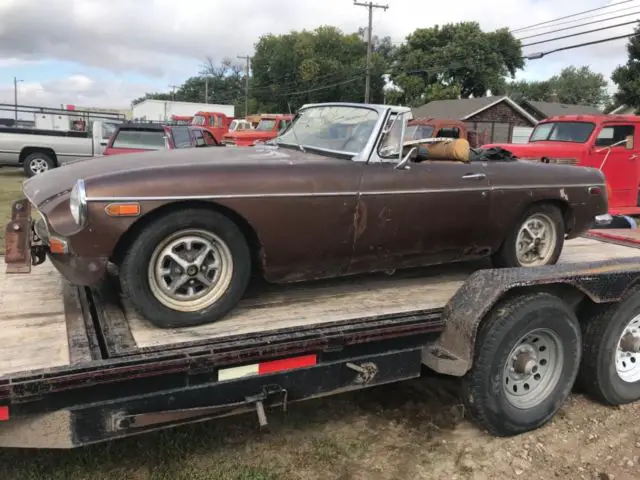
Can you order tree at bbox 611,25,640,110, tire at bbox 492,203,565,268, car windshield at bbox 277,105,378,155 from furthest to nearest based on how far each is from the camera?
1. tree at bbox 611,25,640,110
2. tire at bbox 492,203,565,268
3. car windshield at bbox 277,105,378,155

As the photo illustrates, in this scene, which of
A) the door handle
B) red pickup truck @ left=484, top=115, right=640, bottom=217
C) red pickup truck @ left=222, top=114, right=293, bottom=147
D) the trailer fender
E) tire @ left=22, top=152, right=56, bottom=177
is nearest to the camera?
the trailer fender

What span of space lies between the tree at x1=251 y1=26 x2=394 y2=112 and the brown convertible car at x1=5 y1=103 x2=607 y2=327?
58.6 m

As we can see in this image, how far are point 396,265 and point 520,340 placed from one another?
0.88 metres

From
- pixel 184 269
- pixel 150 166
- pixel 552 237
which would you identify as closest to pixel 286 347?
pixel 184 269

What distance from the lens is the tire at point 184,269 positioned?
2.90 meters

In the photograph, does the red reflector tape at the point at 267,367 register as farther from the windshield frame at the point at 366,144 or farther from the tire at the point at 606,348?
the tire at the point at 606,348

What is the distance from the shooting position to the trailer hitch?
2.52 meters

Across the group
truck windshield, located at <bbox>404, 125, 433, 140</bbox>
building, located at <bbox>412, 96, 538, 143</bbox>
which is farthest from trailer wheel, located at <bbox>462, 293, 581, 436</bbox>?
building, located at <bbox>412, 96, 538, 143</bbox>

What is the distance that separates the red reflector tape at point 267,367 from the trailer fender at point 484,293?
2.53 ft

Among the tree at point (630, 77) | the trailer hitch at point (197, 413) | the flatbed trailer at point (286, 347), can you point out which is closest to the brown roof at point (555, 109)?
the tree at point (630, 77)

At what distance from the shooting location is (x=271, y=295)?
358 centimetres

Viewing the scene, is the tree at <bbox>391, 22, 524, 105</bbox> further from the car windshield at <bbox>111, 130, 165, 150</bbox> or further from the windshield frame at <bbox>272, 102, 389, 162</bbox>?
the windshield frame at <bbox>272, 102, 389, 162</bbox>

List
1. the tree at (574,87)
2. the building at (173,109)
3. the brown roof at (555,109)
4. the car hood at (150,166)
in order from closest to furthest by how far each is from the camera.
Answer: the car hood at (150,166), the brown roof at (555,109), the building at (173,109), the tree at (574,87)

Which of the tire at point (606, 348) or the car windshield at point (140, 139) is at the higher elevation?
the car windshield at point (140, 139)
